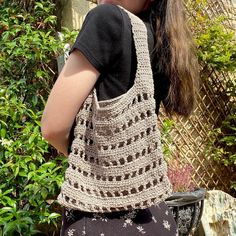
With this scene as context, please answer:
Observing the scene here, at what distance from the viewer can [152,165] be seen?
3.83 ft

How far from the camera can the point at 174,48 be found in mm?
1268

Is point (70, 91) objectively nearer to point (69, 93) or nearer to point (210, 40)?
point (69, 93)

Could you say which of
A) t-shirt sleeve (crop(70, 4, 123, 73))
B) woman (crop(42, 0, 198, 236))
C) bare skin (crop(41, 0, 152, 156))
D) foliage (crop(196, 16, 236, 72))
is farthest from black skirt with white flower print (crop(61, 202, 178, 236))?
foliage (crop(196, 16, 236, 72))

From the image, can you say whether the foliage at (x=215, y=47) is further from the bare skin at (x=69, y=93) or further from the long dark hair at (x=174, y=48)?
the bare skin at (x=69, y=93)

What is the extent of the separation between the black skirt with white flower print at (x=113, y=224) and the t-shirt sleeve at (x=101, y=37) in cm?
36

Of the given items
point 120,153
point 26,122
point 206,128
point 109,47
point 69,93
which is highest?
point 109,47

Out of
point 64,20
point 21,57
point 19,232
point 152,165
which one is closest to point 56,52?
point 21,57

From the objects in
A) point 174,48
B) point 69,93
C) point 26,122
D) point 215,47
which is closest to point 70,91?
point 69,93

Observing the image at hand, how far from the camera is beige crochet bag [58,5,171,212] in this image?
111cm

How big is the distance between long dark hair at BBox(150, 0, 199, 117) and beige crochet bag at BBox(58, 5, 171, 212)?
0.38 feet

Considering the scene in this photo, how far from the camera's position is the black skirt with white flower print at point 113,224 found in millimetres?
1098

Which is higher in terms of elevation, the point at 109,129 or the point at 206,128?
the point at 109,129

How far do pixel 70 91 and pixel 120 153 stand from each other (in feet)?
0.65

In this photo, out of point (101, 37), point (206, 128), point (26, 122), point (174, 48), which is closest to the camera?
point (101, 37)
